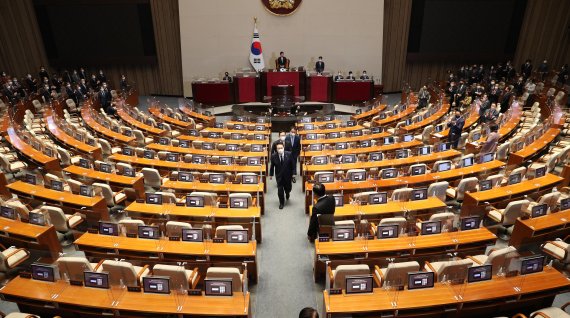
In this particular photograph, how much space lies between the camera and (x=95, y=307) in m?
4.96

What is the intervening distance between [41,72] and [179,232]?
54.5ft

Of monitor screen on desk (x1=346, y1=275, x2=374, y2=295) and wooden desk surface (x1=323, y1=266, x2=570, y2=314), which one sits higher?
monitor screen on desk (x1=346, y1=275, x2=374, y2=295)

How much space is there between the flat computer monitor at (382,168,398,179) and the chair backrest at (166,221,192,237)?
14.9 ft

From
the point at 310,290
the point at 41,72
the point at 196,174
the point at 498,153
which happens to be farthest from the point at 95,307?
the point at 41,72

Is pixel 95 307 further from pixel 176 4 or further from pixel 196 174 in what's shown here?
pixel 176 4

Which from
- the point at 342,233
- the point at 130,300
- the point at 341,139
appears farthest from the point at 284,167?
the point at 130,300

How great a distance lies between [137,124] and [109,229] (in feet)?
27.0

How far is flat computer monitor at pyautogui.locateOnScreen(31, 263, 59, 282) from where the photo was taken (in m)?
5.37

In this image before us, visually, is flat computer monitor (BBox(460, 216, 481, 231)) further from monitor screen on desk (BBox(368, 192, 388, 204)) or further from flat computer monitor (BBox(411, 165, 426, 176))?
Result: flat computer monitor (BBox(411, 165, 426, 176))

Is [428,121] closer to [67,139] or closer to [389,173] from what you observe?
[389,173]

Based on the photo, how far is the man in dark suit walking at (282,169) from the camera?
8.93 metres

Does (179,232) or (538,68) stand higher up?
(538,68)

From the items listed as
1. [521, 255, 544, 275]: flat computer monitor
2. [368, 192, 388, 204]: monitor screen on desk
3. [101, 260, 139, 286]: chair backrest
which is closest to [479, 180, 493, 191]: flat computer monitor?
[368, 192, 388, 204]: monitor screen on desk

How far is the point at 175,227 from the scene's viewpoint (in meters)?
6.37
